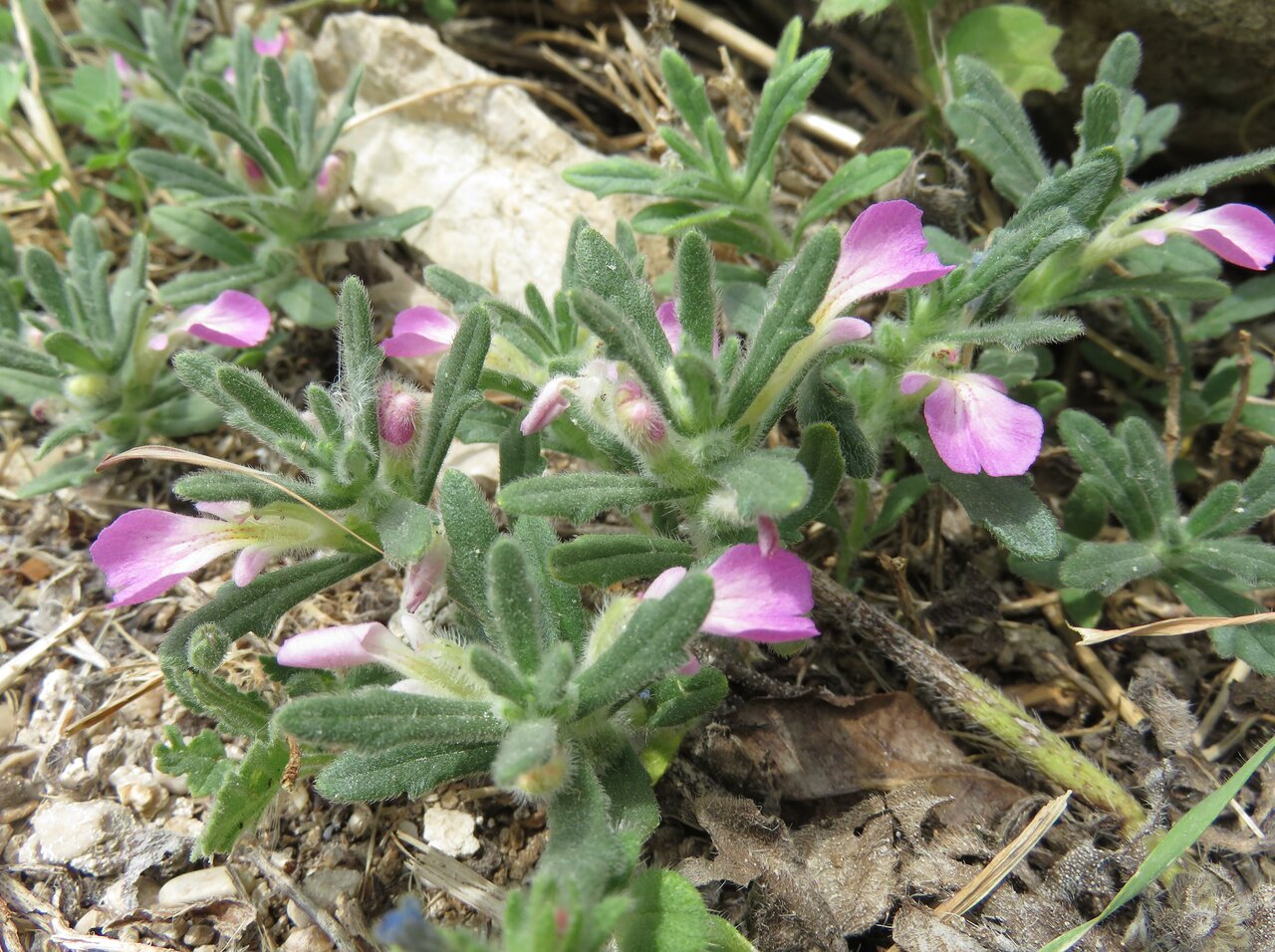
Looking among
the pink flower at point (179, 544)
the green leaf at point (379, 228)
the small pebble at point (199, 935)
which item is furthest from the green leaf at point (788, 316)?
the small pebble at point (199, 935)

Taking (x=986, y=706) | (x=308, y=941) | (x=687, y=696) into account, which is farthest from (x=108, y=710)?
(x=986, y=706)

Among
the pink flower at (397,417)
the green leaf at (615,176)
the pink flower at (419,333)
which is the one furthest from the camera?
the green leaf at (615,176)

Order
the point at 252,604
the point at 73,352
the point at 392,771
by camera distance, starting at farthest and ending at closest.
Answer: the point at 73,352 → the point at 252,604 → the point at 392,771

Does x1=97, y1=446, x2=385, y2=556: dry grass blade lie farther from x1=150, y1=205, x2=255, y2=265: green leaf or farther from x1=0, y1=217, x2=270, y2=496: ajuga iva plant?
x1=150, y1=205, x2=255, y2=265: green leaf

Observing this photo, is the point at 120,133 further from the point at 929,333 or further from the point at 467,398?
the point at 929,333

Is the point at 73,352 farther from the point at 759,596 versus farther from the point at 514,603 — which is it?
the point at 759,596

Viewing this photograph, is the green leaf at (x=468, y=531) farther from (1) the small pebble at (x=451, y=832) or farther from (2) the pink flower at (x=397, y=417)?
(1) the small pebble at (x=451, y=832)
